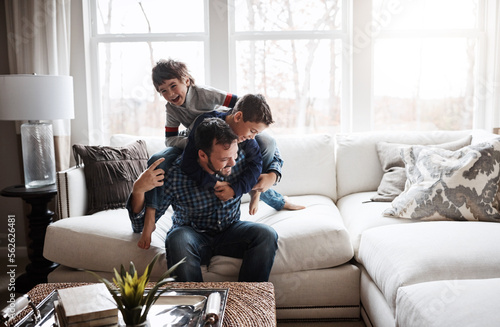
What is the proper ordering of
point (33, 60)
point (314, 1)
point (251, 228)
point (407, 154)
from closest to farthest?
point (251, 228) < point (407, 154) < point (33, 60) < point (314, 1)

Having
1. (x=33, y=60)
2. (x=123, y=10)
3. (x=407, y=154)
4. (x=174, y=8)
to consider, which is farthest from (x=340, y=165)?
(x=33, y=60)

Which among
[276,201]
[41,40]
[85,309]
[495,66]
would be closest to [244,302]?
[85,309]

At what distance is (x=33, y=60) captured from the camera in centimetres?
318

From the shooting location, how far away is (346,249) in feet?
7.00

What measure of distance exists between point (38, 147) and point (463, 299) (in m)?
2.45

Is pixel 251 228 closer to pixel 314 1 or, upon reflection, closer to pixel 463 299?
pixel 463 299

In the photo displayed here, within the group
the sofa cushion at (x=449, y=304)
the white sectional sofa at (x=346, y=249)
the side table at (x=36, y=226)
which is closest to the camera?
the sofa cushion at (x=449, y=304)

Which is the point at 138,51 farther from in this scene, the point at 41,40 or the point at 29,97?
the point at 29,97

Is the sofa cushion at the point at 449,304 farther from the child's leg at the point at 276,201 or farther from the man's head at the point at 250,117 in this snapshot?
the child's leg at the point at 276,201

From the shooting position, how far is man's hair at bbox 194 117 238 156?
72.4 inches

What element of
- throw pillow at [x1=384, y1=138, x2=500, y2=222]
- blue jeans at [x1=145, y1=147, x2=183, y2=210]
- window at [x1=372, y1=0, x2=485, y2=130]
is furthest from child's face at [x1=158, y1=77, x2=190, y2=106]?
window at [x1=372, y1=0, x2=485, y2=130]

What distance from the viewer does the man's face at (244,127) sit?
1962 millimetres

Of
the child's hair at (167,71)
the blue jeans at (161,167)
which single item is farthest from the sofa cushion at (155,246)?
the child's hair at (167,71)

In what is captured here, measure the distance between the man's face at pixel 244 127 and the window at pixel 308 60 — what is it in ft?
4.76
